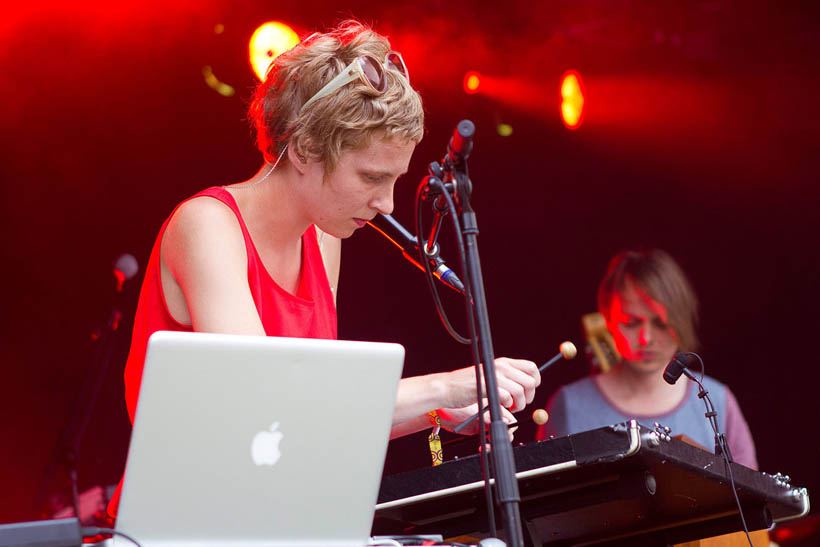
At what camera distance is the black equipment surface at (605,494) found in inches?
68.2

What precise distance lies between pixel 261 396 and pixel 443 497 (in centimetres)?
66

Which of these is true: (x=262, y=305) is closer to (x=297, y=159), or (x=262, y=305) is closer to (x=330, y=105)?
(x=297, y=159)

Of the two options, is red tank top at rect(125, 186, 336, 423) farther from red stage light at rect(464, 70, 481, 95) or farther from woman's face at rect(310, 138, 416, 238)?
red stage light at rect(464, 70, 481, 95)

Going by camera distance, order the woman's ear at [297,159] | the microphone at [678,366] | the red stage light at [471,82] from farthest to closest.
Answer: the red stage light at [471,82]
the microphone at [678,366]
the woman's ear at [297,159]

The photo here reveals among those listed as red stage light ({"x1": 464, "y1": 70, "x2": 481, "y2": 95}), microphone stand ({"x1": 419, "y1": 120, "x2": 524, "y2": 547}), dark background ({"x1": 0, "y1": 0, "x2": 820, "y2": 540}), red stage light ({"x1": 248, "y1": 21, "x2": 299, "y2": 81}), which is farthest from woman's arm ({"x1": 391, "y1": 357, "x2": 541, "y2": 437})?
red stage light ({"x1": 464, "y1": 70, "x2": 481, "y2": 95})

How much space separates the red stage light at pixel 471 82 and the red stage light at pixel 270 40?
42.4 inches

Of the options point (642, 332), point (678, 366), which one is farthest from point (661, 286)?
point (678, 366)

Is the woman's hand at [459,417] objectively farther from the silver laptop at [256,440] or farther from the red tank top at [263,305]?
the silver laptop at [256,440]

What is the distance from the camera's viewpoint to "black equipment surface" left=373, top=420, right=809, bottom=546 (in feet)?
5.68

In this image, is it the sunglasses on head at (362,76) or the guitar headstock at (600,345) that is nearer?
the sunglasses on head at (362,76)

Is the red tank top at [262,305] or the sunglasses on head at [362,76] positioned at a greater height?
the sunglasses on head at [362,76]

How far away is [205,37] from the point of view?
15.0 feet

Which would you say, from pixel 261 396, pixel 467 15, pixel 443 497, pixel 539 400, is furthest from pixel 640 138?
pixel 261 396

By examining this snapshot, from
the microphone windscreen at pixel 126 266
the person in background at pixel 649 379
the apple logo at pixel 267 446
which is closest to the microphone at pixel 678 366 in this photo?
the apple logo at pixel 267 446
